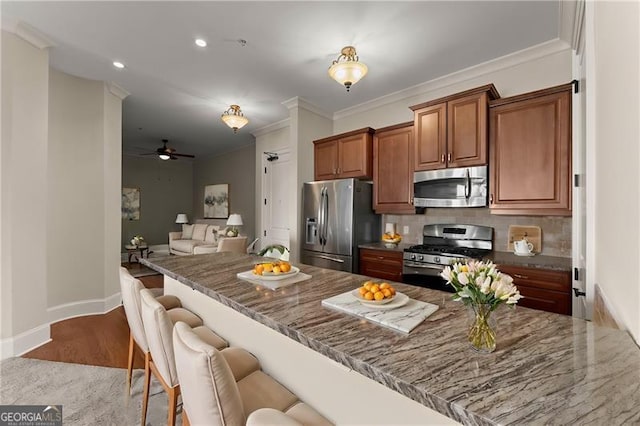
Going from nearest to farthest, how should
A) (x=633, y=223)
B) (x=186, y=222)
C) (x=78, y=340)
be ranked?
1. (x=633, y=223)
2. (x=78, y=340)
3. (x=186, y=222)

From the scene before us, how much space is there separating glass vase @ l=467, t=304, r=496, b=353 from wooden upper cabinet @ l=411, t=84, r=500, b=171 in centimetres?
242

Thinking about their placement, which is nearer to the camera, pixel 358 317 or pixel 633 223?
pixel 633 223

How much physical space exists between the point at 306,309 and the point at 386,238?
2.71 metres

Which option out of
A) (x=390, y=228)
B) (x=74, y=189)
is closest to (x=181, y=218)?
(x=74, y=189)

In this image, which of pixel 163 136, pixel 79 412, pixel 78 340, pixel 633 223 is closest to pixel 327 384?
pixel 633 223

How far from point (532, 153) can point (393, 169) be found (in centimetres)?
143

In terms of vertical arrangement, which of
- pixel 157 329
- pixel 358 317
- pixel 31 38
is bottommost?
pixel 157 329

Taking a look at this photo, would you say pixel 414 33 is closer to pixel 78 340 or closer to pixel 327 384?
pixel 327 384

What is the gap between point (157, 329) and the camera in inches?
48.9

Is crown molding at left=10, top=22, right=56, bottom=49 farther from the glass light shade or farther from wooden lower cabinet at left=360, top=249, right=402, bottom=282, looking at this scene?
wooden lower cabinet at left=360, top=249, right=402, bottom=282

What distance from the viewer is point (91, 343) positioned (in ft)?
9.41

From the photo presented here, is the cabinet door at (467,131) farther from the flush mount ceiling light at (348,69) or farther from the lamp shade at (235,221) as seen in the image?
the lamp shade at (235,221)

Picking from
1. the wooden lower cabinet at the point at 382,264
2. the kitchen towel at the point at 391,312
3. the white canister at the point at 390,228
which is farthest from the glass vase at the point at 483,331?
the white canister at the point at 390,228

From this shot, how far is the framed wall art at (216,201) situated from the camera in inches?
306
